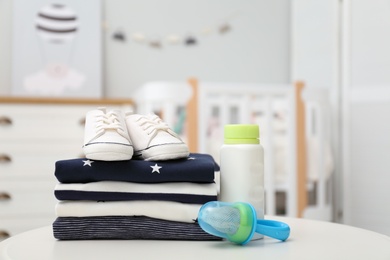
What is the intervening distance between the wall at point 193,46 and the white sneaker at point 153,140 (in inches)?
95.7

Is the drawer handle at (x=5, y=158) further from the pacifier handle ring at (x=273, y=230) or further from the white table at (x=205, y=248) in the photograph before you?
the pacifier handle ring at (x=273, y=230)

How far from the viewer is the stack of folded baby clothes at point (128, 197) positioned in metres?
0.83

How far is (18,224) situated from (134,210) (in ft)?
6.33

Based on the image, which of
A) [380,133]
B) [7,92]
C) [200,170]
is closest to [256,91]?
[380,133]

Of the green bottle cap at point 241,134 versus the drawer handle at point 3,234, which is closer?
the green bottle cap at point 241,134

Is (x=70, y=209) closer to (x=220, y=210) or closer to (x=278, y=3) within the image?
(x=220, y=210)

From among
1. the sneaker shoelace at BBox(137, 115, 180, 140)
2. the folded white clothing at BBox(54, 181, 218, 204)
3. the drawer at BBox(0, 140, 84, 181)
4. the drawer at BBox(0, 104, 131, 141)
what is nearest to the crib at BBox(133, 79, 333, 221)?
the drawer at BBox(0, 104, 131, 141)

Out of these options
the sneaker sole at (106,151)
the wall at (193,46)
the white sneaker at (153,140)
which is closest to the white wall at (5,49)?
the wall at (193,46)

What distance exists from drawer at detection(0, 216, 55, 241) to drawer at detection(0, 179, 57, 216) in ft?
0.06

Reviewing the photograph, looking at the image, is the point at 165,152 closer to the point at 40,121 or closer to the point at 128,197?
the point at 128,197

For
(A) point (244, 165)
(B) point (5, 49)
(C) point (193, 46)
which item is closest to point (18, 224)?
(B) point (5, 49)

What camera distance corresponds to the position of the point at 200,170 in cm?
85

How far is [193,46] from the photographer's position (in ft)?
11.2

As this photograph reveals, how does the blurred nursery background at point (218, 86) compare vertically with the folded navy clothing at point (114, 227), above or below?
above
